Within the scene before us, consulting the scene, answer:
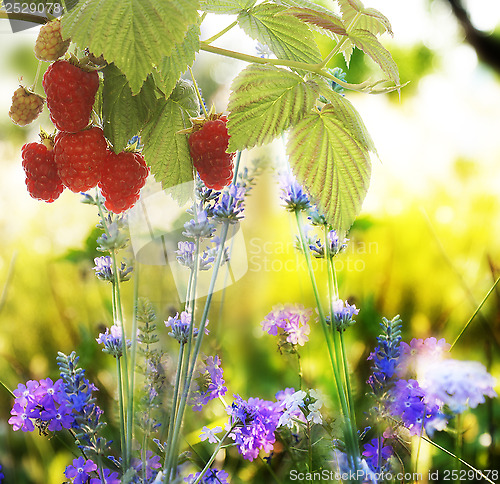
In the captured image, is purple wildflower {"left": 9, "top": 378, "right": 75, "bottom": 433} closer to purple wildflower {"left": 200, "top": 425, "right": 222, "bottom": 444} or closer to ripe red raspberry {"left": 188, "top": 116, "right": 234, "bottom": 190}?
purple wildflower {"left": 200, "top": 425, "right": 222, "bottom": 444}

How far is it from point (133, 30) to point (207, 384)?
0.35 m

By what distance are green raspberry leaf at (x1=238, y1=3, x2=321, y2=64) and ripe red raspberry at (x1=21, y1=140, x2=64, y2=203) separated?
13cm

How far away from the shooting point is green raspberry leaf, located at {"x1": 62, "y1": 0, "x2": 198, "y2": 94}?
8.1 inches

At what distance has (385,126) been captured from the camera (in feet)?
2.15

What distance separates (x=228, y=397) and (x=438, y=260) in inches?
12.5

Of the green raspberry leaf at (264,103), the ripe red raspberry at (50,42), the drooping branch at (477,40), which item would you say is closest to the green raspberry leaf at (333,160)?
the green raspberry leaf at (264,103)

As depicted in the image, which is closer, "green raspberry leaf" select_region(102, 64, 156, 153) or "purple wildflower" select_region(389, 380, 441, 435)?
"green raspberry leaf" select_region(102, 64, 156, 153)

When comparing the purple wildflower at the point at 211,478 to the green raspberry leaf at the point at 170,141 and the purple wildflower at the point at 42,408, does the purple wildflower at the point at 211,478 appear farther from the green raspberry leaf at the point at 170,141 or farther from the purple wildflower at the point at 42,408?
the green raspberry leaf at the point at 170,141

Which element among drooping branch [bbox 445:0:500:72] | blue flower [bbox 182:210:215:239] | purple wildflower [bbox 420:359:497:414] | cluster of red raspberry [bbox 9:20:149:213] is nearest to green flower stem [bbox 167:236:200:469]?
blue flower [bbox 182:210:215:239]

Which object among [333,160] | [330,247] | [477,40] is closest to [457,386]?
[330,247]

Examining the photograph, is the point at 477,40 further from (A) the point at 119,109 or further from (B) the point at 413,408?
(A) the point at 119,109

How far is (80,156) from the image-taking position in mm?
252

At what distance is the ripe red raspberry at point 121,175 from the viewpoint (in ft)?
0.88

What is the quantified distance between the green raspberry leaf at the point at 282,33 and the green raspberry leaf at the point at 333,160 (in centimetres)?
4
